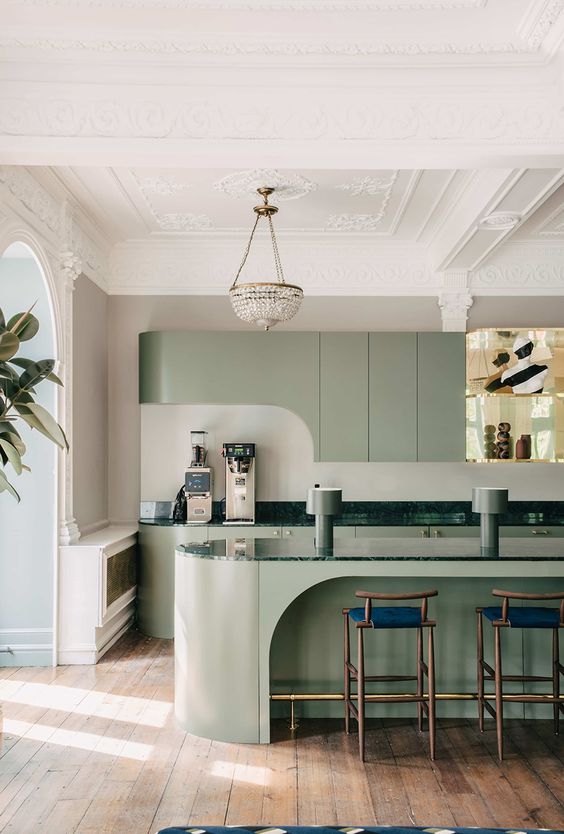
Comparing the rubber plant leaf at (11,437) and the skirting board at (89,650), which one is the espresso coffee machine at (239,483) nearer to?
the skirting board at (89,650)

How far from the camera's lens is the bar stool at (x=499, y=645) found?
358 centimetres

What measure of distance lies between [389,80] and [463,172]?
1.44 meters

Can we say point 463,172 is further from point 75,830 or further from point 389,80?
point 75,830

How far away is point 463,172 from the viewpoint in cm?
456

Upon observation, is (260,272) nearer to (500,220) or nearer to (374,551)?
(500,220)

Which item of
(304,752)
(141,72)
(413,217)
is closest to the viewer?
(141,72)

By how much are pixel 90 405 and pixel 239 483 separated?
1.32 meters

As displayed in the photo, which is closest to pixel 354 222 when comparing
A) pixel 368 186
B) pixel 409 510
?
pixel 368 186

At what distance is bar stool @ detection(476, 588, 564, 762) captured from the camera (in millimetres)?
3584

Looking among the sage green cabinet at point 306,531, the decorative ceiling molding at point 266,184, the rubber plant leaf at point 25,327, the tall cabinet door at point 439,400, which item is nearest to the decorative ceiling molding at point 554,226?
the tall cabinet door at point 439,400

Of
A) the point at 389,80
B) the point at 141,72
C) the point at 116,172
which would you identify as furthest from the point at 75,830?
the point at 116,172

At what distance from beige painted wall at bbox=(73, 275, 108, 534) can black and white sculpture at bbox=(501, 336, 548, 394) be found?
3.26 m

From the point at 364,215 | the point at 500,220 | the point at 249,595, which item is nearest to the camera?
the point at 249,595

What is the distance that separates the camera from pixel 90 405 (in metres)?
5.77
